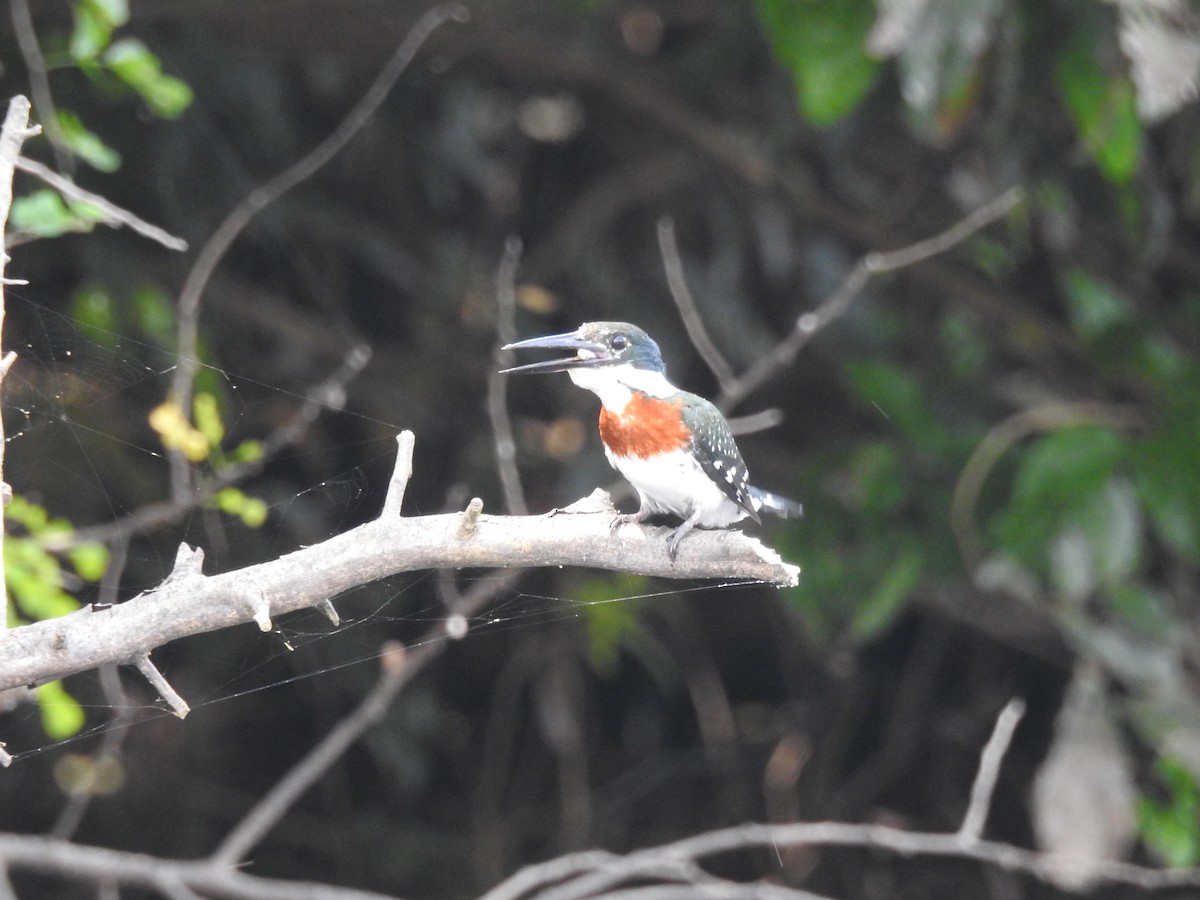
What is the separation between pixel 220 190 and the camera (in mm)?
3756

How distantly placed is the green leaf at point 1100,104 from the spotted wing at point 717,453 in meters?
1.14

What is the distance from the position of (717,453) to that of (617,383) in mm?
229

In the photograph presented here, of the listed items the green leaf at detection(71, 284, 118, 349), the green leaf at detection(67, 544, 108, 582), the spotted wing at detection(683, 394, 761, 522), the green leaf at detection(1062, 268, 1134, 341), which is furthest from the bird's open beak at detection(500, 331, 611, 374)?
the green leaf at detection(1062, 268, 1134, 341)

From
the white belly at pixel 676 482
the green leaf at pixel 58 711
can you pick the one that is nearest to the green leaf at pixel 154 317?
the green leaf at pixel 58 711

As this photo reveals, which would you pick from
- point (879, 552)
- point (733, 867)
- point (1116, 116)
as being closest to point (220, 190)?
point (879, 552)

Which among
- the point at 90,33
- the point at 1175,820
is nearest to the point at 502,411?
the point at 90,33

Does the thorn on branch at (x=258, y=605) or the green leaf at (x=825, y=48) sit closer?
the thorn on branch at (x=258, y=605)

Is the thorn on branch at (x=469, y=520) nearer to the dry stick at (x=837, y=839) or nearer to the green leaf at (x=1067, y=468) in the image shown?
the dry stick at (x=837, y=839)

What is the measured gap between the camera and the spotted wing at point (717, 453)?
7.62ft

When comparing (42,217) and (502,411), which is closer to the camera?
(42,217)

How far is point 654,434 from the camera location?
2.32 meters

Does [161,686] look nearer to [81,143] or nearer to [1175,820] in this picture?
[81,143]

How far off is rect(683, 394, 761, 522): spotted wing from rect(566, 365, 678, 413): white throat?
0.26 feet

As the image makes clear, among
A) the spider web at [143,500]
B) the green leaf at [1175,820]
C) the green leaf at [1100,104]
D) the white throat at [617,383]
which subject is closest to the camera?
the spider web at [143,500]
